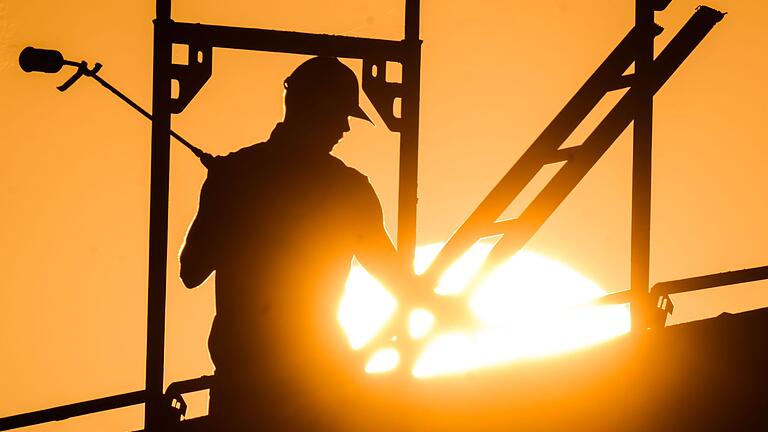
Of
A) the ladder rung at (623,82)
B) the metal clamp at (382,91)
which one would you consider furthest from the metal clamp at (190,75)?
the ladder rung at (623,82)

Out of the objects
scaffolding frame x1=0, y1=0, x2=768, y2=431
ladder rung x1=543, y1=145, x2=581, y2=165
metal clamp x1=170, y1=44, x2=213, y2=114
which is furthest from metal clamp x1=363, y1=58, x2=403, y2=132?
ladder rung x1=543, y1=145, x2=581, y2=165

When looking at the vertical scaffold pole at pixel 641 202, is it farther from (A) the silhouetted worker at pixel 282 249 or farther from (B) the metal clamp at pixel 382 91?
(A) the silhouetted worker at pixel 282 249

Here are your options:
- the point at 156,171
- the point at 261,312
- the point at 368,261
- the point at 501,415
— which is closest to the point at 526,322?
the point at 501,415

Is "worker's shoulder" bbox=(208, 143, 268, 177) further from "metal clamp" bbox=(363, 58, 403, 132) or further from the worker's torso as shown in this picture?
"metal clamp" bbox=(363, 58, 403, 132)

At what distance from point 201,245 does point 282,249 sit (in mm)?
345

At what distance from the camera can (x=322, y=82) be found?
156 inches

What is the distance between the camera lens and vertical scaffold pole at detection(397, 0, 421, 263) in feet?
17.9

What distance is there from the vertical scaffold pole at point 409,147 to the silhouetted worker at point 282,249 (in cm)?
143

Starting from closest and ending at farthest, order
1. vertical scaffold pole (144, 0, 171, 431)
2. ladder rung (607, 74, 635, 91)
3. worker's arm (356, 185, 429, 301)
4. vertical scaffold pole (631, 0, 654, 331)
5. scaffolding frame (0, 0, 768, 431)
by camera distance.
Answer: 1. scaffolding frame (0, 0, 768, 431)
2. worker's arm (356, 185, 429, 301)
3. ladder rung (607, 74, 635, 91)
4. vertical scaffold pole (144, 0, 171, 431)
5. vertical scaffold pole (631, 0, 654, 331)

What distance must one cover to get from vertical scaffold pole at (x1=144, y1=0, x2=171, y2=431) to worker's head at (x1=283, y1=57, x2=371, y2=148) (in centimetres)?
116

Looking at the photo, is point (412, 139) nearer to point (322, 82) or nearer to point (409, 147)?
point (409, 147)

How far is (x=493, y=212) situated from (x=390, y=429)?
41.6 inches

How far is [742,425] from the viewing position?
4766 millimetres

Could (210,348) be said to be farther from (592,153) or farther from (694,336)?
(694,336)
